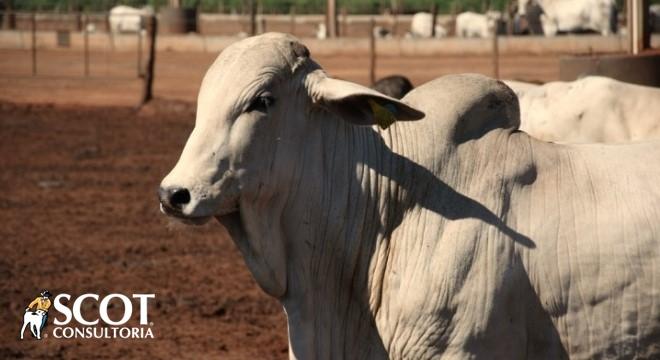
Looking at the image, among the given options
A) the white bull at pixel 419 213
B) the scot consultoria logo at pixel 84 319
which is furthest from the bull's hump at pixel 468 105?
the scot consultoria logo at pixel 84 319

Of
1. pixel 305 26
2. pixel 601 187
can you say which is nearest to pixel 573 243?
pixel 601 187

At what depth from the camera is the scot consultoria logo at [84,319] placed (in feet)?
26.4

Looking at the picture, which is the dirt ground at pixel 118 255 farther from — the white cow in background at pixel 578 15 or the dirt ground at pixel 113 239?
the white cow in background at pixel 578 15

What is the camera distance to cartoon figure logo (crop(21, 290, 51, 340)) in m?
8.04

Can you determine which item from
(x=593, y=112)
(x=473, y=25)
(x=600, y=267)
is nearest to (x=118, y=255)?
(x=593, y=112)

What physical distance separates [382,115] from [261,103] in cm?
34

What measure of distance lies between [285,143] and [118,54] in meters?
28.8

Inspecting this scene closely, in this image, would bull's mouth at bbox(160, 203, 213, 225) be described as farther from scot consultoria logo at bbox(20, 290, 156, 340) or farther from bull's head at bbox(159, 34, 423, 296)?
scot consultoria logo at bbox(20, 290, 156, 340)

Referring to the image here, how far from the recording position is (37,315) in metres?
8.26

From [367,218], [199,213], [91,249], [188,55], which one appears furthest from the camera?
[188,55]

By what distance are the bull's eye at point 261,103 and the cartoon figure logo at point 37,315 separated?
4601 millimetres

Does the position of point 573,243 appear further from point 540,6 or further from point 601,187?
point 540,6

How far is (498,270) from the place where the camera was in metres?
3.69

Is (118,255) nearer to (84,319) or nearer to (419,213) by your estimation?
(84,319)
